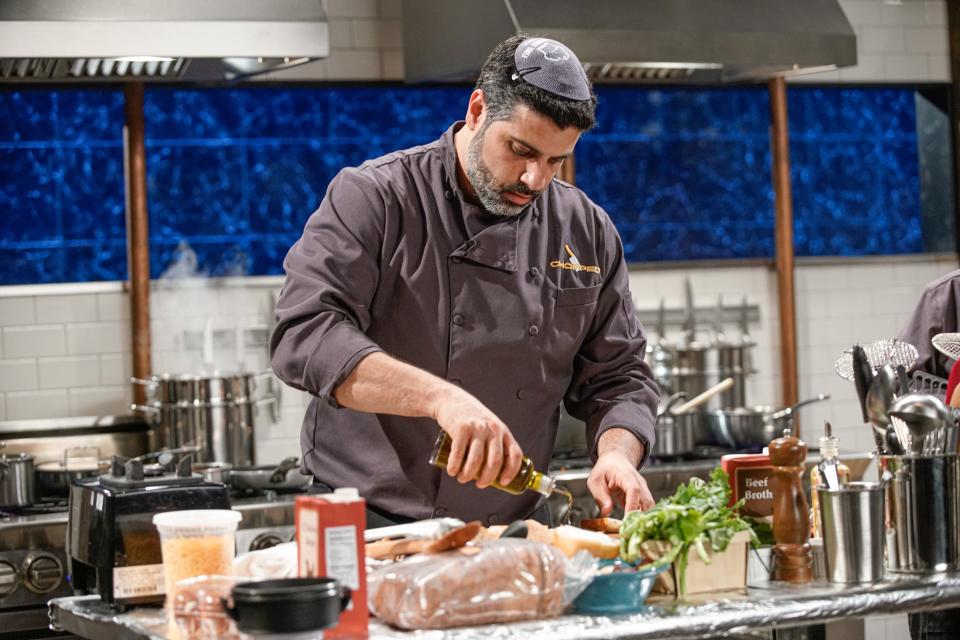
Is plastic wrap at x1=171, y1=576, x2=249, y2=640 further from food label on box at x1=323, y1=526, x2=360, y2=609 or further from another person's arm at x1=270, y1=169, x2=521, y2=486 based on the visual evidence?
another person's arm at x1=270, y1=169, x2=521, y2=486

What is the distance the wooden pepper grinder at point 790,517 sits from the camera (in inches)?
97.9

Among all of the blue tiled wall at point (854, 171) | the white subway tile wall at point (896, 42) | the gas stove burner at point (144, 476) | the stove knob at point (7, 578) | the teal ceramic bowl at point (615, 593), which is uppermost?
the white subway tile wall at point (896, 42)

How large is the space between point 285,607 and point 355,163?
12.8 feet

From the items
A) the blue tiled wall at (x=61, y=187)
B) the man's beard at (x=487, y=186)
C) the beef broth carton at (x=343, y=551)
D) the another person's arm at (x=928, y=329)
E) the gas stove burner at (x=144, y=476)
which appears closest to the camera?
the beef broth carton at (x=343, y=551)

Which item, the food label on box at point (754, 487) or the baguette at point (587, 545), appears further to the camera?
the food label on box at point (754, 487)

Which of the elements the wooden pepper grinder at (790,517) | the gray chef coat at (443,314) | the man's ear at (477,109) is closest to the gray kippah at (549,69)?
the man's ear at (477,109)

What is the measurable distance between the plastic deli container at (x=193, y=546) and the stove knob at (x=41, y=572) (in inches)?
79.6

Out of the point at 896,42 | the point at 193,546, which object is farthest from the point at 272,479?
the point at 896,42

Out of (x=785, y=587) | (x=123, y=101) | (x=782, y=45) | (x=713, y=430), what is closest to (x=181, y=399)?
(x=123, y=101)

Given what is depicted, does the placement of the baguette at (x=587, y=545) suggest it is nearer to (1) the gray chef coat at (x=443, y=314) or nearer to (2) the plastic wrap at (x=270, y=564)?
(2) the plastic wrap at (x=270, y=564)

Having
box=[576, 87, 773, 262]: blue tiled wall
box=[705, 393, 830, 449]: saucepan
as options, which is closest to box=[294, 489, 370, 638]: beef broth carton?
box=[705, 393, 830, 449]: saucepan

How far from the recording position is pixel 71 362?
536 centimetres

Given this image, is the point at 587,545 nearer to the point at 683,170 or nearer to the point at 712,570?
the point at 712,570

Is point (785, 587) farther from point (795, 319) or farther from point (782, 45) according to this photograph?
point (795, 319)
